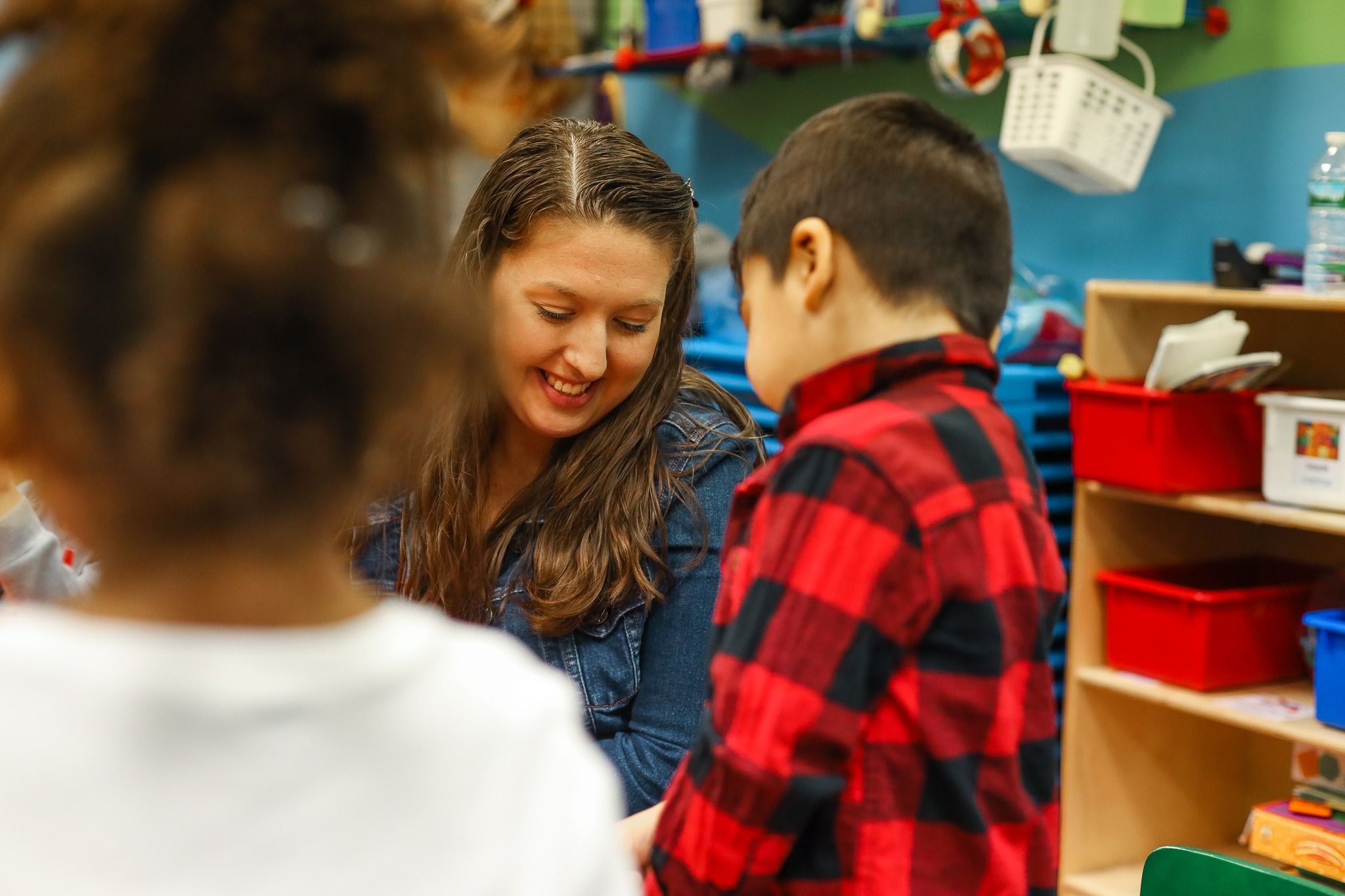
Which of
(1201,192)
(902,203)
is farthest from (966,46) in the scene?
(902,203)

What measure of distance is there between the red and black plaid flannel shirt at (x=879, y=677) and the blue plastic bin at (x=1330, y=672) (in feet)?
4.49

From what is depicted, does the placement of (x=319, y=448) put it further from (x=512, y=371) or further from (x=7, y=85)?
(x=512, y=371)

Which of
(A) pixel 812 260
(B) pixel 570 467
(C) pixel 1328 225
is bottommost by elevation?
(B) pixel 570 467

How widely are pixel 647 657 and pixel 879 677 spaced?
57 cm

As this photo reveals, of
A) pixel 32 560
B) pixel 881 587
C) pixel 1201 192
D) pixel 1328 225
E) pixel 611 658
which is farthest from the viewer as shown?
pixel 1201 192

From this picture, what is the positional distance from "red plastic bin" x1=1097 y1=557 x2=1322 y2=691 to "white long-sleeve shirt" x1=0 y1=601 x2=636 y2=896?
192 centimetres

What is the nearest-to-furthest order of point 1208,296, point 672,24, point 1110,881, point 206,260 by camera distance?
point 206,260, point 1208,296, point 1110,881, point 672,24

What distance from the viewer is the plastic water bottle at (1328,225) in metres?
1.96

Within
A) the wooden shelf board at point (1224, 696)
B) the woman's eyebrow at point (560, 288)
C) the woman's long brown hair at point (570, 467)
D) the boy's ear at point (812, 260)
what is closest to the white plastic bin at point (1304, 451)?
the wooden shelf board at point (1224, 696)

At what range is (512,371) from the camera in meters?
1.44

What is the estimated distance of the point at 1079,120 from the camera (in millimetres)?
2281

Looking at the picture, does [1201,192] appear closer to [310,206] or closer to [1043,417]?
[1043,417]

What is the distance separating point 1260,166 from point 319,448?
7.55ft

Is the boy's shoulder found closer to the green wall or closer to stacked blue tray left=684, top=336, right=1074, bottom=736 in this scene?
stacked blue tray left=684, top=336, right=1074, bottom=736
